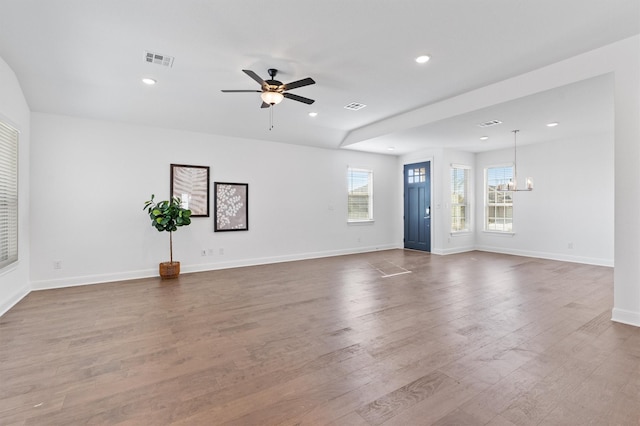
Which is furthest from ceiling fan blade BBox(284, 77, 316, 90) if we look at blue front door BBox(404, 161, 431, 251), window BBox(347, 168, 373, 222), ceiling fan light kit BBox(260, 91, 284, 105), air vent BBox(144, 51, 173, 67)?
blue front door BBox(404, 161, 431, 251)

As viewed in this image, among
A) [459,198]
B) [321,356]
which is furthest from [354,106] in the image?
[459,198]

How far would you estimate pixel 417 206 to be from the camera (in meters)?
8.63

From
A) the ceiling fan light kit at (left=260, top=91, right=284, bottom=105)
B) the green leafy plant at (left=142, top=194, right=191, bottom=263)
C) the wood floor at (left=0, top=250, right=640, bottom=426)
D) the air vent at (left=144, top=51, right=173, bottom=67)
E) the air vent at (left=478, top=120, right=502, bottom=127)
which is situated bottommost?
the wood floor at (left=0, top=250, right=640, bottom=426)

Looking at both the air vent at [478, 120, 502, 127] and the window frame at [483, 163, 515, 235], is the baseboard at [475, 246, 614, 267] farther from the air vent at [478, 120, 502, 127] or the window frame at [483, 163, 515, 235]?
the air vent at [478, 120, 502, 127]

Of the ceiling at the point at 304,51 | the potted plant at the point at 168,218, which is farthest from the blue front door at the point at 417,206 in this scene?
the potted plant at the point at 168,218

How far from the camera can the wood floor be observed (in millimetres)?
A: 1911

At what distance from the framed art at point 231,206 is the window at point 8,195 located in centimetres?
296

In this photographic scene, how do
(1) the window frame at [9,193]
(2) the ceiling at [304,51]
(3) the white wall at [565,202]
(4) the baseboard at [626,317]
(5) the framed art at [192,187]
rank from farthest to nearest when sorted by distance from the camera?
(3) the white wall at [565,202] → (5) the framed art at [192,187] → (1) the window frame at [9,193] → (4) the baseboard at [626,317] → (2) the ceiling at [304,51]

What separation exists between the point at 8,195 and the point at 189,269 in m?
2.89

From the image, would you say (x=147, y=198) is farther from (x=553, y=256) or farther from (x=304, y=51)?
(x=553, y=256)

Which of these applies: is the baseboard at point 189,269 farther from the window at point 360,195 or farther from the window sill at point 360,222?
the window at point 360,195

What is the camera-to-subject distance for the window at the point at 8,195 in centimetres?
387

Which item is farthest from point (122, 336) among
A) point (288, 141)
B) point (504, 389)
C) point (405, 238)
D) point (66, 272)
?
A: point (405, 238)

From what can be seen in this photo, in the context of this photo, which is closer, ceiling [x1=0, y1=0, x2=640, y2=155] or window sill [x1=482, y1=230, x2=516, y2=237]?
ceiling [x1=0, y1=0, x2=640, y2=155]
